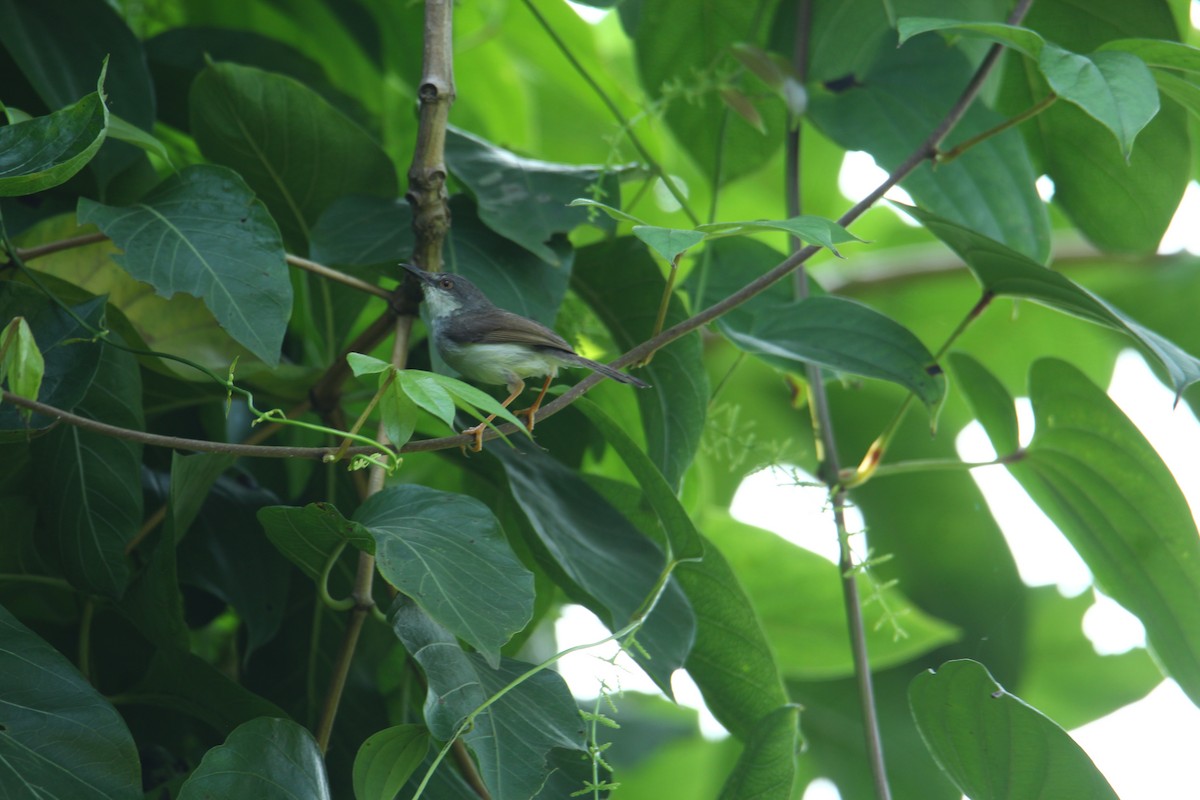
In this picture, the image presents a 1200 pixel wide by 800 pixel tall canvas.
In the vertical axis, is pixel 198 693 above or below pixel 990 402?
below

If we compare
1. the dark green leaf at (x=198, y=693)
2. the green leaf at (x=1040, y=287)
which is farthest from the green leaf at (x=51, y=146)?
the green leaf at (x=1040, y=287)

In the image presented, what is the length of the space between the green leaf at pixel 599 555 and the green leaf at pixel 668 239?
56 centimetres

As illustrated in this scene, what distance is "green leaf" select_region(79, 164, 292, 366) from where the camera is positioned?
1.45 meters

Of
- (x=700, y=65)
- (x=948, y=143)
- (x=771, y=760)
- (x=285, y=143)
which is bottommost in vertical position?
Answer: (x=771, y=760)

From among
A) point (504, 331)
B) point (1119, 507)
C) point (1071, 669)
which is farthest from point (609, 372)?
point (1071, 669)

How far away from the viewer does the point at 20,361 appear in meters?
1.17

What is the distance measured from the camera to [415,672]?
1.72m

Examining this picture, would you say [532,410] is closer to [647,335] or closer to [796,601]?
[647,335]

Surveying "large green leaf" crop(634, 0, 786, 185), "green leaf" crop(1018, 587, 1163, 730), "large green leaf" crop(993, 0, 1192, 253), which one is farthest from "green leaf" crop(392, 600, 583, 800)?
"green leaf" crop(1018, 587, 1163, 730)

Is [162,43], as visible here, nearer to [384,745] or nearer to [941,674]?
[384,745]

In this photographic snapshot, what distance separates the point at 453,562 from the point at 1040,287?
1.05 meters

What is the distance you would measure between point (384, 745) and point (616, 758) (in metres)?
1.68

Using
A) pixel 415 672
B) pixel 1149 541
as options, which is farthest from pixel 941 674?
pixel 415 672

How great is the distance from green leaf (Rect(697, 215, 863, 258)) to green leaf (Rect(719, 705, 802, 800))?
0.65 m
